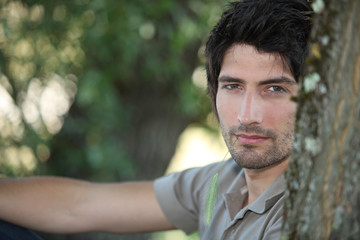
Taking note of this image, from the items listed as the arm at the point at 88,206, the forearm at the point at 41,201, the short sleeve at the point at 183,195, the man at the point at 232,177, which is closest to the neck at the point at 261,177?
the man at the point at 232,177

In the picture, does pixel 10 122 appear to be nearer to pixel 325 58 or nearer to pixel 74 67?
pixel 74 67

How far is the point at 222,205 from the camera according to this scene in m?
2.07

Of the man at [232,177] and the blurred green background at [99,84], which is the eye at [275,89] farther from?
the blurred green background at [99,84]

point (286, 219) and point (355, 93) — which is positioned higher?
point (355, 93)

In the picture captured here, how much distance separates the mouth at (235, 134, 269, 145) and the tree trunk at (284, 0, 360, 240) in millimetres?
680

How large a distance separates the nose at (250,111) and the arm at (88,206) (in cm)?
65

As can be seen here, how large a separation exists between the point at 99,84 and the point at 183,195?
1245mm

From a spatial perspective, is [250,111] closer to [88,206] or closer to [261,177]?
[261,177]

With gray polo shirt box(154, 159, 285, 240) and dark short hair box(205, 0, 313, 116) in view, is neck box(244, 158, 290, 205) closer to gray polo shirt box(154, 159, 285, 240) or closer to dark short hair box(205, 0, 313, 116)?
gray polo shirt box(154, 159, 285, 240)

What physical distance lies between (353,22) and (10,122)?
9.24 feet

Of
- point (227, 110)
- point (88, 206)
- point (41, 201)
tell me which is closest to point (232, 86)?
point (227, 110)

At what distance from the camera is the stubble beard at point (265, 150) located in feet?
6.04

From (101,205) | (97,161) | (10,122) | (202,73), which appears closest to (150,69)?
(202,73)

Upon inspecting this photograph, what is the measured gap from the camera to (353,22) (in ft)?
3.44
